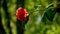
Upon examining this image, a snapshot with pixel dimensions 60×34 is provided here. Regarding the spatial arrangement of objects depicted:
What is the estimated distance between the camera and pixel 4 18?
2.45 m

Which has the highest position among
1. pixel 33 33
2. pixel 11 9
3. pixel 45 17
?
pixel 45 17

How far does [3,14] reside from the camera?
8.04ft

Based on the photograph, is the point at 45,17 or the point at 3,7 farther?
the point at 3,7

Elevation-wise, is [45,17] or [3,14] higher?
[45,17]

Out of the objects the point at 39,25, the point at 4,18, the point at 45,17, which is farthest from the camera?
the point at 4,18

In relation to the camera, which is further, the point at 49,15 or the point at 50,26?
the point at 50,26

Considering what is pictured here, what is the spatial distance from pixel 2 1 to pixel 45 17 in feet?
5.09

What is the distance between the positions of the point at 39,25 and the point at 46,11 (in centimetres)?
108

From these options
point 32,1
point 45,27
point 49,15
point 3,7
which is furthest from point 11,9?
point 49,15

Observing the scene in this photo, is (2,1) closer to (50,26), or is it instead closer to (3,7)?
(3,7)

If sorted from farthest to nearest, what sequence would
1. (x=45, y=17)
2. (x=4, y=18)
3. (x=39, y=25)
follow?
(x=4, y=18), (x=39, y=25), (x=45, y=17)

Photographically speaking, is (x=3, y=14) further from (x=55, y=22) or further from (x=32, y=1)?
(x=55, y=22)

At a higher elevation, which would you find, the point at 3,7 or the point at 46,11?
the point at 46,11

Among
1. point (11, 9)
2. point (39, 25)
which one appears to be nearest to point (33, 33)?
point (39, 25)
